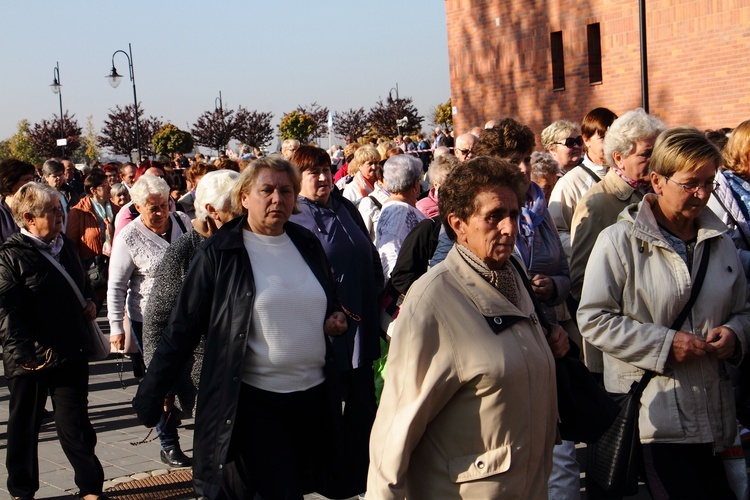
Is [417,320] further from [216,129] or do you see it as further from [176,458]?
[216,129]

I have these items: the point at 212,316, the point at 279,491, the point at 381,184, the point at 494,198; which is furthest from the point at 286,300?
the point at 381,184

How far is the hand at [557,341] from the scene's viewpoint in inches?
147

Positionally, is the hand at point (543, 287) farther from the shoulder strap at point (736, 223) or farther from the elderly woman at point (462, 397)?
the elderly woman at point (462, 397)

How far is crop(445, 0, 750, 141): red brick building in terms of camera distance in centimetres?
2361

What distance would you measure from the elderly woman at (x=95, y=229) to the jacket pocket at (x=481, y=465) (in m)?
4.79

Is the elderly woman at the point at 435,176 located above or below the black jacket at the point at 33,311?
above

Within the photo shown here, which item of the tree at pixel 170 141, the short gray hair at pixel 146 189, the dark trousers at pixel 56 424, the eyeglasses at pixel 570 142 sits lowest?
the dark trousers at pixel 56 424

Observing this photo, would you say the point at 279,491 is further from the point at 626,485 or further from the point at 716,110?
the point at 716,110

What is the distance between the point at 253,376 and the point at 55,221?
2.69m

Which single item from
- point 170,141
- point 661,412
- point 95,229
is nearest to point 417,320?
point 661,412

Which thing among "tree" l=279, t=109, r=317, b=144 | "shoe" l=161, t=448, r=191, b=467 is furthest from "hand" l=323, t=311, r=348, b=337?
"tree" l=279, t=109, r=317, b=144

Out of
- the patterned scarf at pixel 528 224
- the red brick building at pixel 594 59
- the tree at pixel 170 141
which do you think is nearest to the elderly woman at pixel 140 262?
the patterned scarf at pixel 528 224

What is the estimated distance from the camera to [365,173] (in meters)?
10.4

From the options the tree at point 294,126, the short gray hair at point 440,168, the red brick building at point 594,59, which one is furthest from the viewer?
the tree at point 294,126
